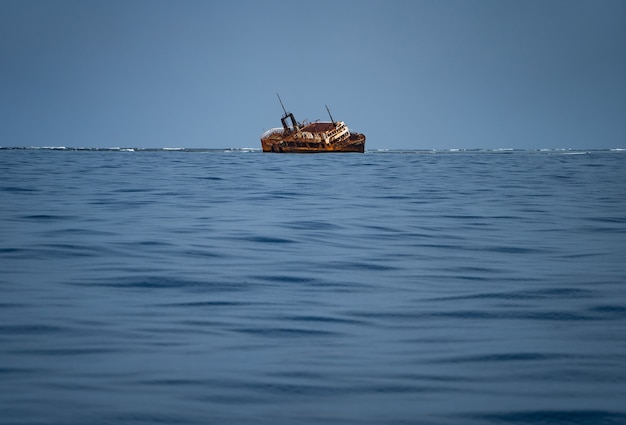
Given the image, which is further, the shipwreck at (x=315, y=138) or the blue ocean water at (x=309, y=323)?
the shipwreck at (x=315, y=138)

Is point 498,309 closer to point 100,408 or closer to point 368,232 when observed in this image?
point 100,408

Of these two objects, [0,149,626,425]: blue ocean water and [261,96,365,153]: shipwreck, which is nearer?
[0,149,626,425]: blue ocean water

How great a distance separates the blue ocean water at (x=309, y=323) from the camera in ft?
17.5

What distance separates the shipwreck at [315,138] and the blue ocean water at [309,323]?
285 feet

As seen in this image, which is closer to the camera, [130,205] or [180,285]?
[180,285]

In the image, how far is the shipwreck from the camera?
104 meters

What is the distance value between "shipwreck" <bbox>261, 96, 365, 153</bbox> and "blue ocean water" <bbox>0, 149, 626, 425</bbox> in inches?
3419

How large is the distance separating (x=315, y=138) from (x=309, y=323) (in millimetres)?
96680

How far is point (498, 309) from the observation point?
8602mm

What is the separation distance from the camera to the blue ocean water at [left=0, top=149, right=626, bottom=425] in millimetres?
5328

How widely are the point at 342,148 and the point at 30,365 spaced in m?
101

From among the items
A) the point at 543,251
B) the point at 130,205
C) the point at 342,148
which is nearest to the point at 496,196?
the point at 130,205

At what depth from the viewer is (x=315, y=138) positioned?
104m

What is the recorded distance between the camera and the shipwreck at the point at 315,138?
341ft
